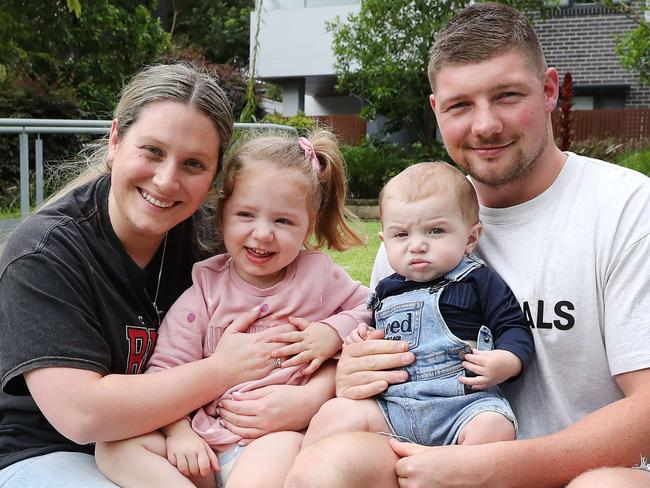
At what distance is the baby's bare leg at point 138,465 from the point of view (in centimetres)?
225

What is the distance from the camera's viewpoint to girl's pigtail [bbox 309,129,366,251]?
2.89 m

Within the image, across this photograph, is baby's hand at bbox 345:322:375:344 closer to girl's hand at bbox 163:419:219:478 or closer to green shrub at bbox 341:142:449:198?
girl's hand at bbox 163:419:219:478

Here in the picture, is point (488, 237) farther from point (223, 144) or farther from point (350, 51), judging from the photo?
point (350, 51)

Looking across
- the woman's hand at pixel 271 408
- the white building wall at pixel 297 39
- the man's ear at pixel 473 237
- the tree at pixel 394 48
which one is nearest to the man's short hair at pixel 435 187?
the man's ear at pixel 473 237

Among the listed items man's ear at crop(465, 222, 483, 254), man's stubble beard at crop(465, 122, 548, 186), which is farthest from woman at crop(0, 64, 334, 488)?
man's stubble beard at crop(465, 122, 548, 186)

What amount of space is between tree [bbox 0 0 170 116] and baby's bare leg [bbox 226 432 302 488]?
1216 cm

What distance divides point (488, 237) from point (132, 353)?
1208 mm

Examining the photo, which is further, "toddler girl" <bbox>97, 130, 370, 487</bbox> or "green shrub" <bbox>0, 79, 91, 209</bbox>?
"green shrub" <bbox>0, 79, 91, 209</bbox>

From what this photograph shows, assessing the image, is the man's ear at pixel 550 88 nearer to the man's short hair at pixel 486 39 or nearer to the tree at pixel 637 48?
the man's short hair at pixel 486 39

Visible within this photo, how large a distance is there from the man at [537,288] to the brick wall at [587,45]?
16.0 m

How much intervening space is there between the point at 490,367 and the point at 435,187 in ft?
1.98

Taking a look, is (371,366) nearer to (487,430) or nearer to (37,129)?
(487,430)

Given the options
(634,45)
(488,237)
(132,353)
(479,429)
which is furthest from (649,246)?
(634,45)

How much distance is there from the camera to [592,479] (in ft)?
6.31
